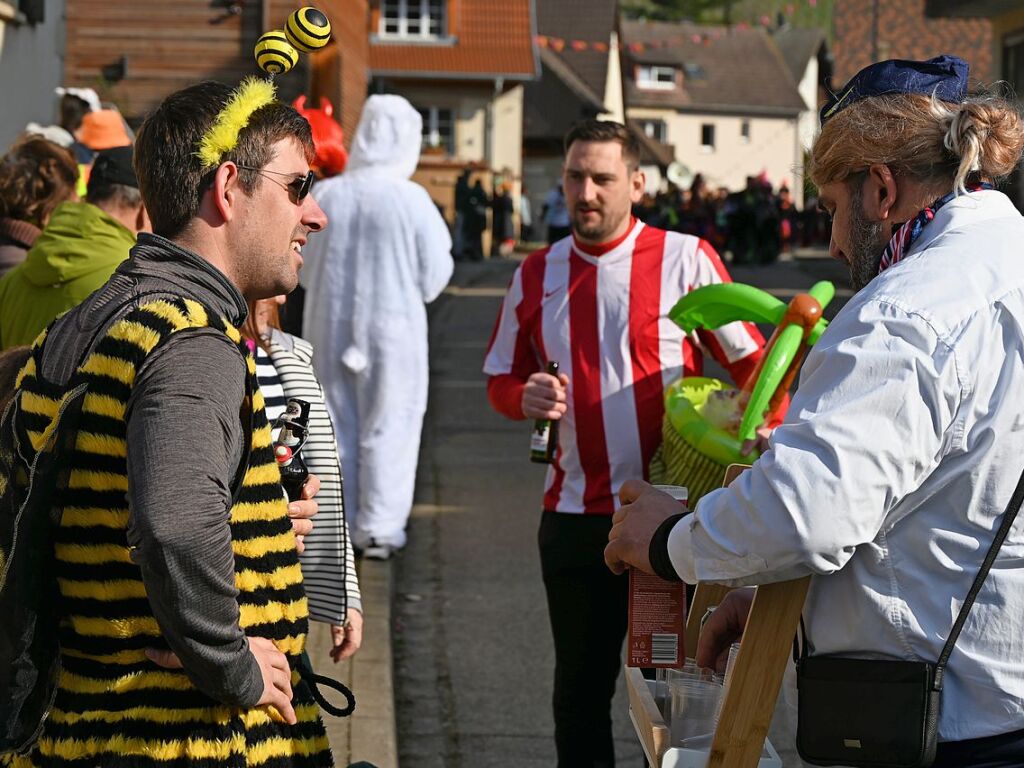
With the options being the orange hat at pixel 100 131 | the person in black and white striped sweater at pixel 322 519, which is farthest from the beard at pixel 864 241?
the orange hat at pixel 100 131

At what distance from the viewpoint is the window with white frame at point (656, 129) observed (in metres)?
81.2

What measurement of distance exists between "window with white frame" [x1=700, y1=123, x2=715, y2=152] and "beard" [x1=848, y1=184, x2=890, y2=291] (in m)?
82.2

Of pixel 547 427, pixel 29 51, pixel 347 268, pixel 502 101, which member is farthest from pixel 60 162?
pixel 502 101

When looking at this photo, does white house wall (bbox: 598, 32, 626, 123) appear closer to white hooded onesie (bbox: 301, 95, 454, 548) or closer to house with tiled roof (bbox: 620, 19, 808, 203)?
house with tiled roof (bbox: 620, 19, 808, 203)

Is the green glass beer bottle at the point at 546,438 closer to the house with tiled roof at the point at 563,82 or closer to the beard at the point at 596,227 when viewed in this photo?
the beard at the point at 596,227

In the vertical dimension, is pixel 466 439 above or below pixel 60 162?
below

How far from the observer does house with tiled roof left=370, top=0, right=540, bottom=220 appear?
4200 cm

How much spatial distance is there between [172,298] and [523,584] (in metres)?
5.40

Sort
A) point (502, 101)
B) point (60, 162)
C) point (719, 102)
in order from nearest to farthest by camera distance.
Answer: point (60, 162) → point (502, 101) → point (719, 102)

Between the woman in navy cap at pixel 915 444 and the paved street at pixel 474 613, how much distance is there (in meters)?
3.05

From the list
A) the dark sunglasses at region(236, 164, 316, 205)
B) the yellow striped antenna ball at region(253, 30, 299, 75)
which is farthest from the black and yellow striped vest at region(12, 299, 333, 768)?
the yellow striped antenna ball at region(253, 30, 299, 75)

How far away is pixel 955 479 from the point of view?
2.37 meters

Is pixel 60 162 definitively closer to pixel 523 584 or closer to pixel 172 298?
pixel 523 584

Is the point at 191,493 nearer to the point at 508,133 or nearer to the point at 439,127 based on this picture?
the point at 439,127
